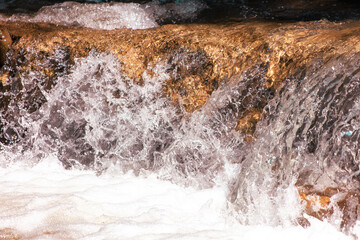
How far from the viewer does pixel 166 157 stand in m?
2.49

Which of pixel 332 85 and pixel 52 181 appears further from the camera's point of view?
pixel 52 181

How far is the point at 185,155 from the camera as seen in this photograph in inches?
95.5

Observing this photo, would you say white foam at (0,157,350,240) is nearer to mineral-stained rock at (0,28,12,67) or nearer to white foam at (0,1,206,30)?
mineral-stained rock at (0,28,12,67)

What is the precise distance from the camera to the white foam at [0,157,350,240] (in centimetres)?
179

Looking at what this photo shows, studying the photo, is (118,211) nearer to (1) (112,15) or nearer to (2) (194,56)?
(2) (194,56)

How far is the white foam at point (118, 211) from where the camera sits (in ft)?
5.89

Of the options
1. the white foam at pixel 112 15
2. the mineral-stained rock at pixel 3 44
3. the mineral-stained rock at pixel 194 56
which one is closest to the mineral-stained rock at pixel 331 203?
the mineral-stained rock at pixel 194 56

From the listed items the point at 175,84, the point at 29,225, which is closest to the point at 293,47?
the point at 175,84

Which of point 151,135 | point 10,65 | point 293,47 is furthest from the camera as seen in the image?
point 10,65

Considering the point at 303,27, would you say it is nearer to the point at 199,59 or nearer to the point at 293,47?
the point at 293,47

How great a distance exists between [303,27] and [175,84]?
0.93 metres

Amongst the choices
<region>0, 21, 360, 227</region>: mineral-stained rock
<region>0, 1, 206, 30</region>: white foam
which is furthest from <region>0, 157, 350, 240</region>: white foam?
<region>0, 1, 206, 30</region>: white foam

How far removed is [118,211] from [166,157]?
568 millimetres

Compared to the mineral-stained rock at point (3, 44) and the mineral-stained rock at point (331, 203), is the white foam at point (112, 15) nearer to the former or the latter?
the mineral-stained rock at point (3, 44)
